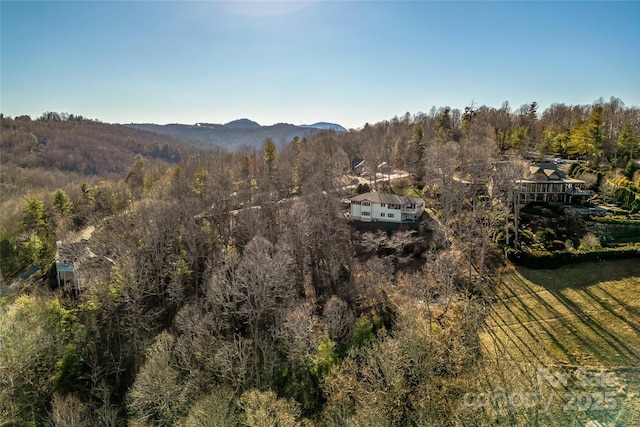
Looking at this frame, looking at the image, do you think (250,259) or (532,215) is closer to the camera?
(250,259)

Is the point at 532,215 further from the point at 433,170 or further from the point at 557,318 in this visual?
the point at 557,318

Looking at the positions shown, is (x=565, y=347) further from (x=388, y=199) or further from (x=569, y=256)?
(x=388, y=199)

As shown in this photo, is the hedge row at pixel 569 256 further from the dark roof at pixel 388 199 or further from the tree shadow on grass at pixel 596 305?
the dark roof at pixel 388 199

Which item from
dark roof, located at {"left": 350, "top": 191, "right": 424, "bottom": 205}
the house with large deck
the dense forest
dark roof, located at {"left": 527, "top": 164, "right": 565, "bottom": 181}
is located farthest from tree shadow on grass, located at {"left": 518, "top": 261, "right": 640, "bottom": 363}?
dark roof, located at {"left": 350, "top": 191, "right": 424, "bottom": 205}

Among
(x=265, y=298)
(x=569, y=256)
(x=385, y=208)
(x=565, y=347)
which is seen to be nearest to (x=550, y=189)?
(x=569, y=256)

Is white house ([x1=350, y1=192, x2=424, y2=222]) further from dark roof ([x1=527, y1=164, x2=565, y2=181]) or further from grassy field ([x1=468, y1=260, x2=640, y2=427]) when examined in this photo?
grassy field ([x1=468, y1=260, x2=640, y2=427])

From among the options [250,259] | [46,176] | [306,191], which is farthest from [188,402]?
[46,176]

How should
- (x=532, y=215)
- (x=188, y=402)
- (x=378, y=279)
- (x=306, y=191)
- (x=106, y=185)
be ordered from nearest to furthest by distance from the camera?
1. (x=188, y=402)
2. (x=378, y=279)
3. (x=532, y=215)
4. (x=306, y=191)
5. (x=106, y=185)
